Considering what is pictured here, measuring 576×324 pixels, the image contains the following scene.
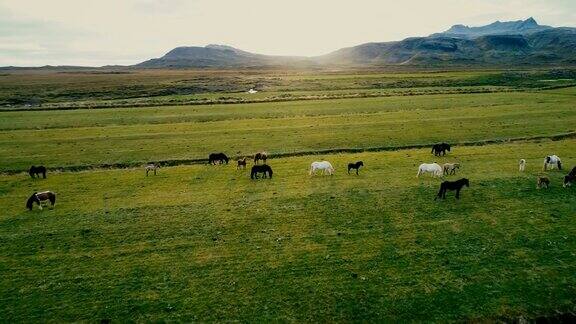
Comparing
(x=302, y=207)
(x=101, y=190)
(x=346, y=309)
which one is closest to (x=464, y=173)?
(x=302, y=207)

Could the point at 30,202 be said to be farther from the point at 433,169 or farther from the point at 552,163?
the point at 552,163

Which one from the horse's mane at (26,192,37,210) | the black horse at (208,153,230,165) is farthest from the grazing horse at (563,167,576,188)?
the horse's mane at (26,192,37,210)

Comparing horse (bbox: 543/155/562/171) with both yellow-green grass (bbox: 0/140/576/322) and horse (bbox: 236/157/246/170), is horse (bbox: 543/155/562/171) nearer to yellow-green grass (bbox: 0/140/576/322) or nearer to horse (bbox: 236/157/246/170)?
yellow-green grass (bbox: 0/140/576/322)

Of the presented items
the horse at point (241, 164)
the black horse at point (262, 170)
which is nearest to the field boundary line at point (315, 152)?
the horse at point (241, 164)

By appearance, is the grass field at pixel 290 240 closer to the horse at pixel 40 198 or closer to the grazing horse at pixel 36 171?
the horse at pixel 40 198

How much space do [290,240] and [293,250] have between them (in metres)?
1.26

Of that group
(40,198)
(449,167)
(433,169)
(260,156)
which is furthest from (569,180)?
(40,198)

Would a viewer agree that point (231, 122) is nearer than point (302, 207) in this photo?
No

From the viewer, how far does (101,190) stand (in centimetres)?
3472

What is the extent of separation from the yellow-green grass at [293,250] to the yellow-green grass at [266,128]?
13.7 m

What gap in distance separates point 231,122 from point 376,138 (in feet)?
86.3

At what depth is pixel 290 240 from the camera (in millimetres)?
24625

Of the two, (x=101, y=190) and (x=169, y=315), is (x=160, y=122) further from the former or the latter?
(x=169, y=315)

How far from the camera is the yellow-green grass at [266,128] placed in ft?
161
